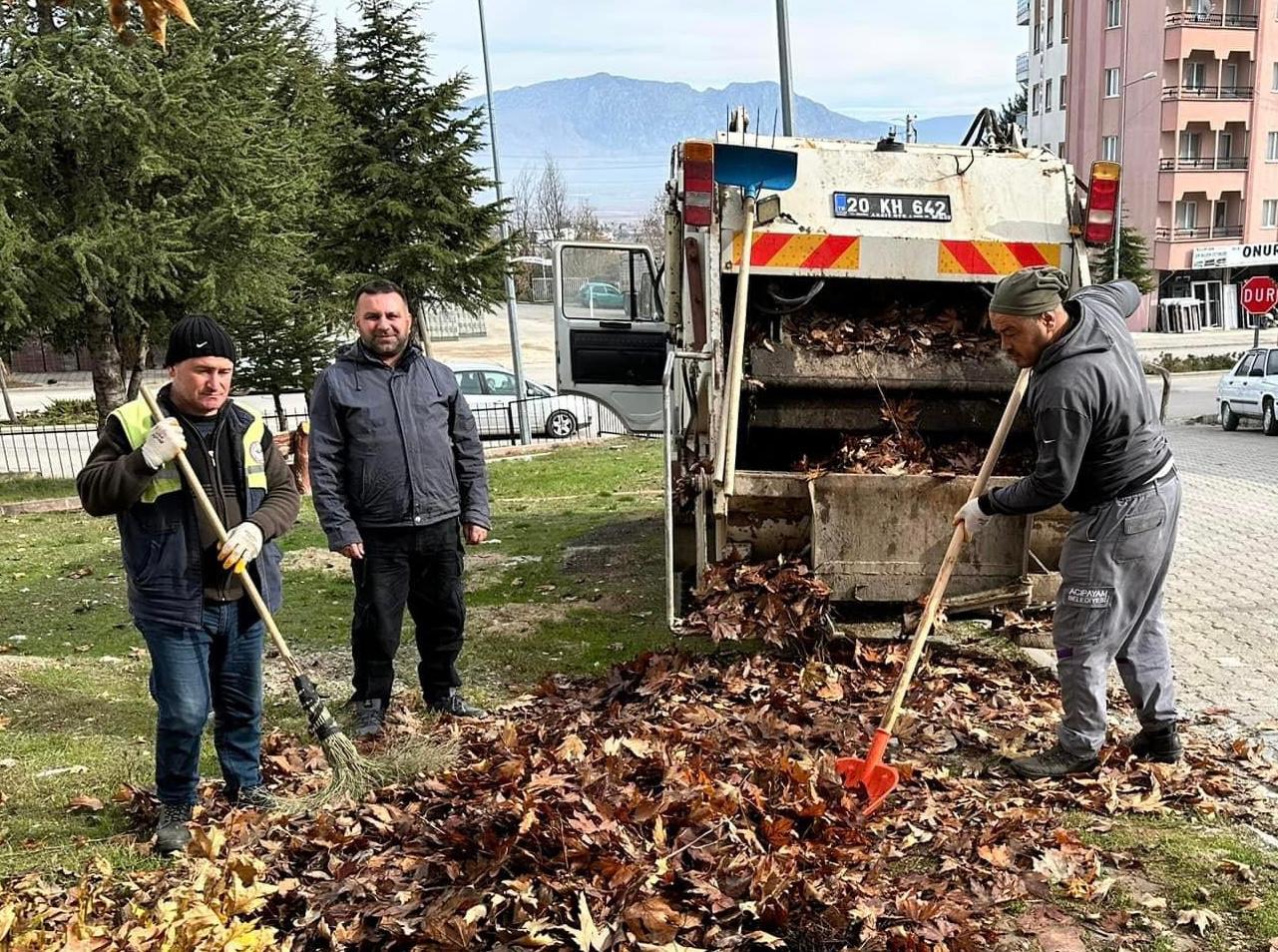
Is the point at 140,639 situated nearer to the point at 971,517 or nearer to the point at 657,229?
the point at 971,517

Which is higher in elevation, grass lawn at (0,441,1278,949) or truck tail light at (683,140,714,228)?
truck tail light at (683,140,714,228)

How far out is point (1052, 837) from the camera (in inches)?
139

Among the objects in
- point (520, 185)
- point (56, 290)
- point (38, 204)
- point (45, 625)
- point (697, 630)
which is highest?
point (520, 185)

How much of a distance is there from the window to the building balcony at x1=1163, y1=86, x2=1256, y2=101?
31.2m

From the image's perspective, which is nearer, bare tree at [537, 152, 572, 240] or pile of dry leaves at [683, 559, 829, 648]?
pile of dry leaves at [683, 559, 829, 648]


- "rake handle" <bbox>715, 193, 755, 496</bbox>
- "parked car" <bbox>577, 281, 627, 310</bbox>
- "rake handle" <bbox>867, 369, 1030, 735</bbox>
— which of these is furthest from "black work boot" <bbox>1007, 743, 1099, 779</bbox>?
"parked car" <bbox>577, 281, 627, 310</bbox>

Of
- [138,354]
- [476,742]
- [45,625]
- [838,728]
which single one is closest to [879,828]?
[838,728]

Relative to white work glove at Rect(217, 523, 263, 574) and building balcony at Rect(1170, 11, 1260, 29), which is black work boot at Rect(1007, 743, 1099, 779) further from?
building balcony at Rect(1170, 11, 1260, 29)

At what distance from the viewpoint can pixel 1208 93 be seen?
4212 centimetres

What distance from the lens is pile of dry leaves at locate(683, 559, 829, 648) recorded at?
4809 mm

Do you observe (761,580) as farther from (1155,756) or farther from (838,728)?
(1155,756)

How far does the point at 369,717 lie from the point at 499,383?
17.9 meters

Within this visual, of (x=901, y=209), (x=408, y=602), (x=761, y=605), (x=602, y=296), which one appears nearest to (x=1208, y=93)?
(x=602, y=296)

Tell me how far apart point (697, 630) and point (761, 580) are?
0.35 meters
